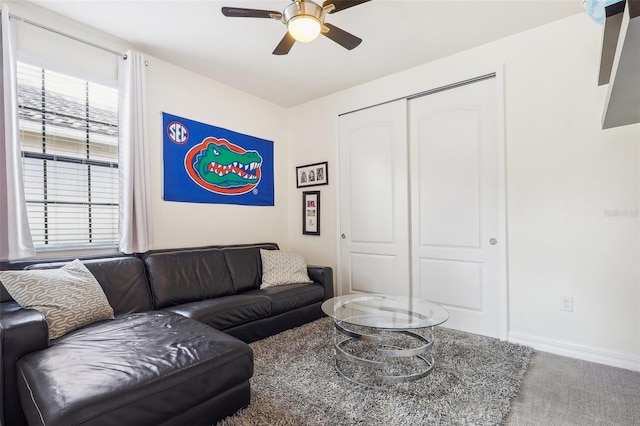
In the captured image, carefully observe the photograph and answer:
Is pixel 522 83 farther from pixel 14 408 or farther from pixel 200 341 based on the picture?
pixel 14 408

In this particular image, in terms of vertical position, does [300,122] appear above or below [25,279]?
above

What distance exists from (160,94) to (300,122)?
1794 millimetres

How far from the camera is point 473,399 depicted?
5.98 feet

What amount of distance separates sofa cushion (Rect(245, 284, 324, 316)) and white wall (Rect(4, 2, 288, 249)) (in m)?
0.98

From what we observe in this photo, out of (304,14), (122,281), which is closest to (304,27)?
(304,14)

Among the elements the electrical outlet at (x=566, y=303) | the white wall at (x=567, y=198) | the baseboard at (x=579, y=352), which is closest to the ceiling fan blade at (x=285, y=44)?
the white wall at (x=567, y=198)

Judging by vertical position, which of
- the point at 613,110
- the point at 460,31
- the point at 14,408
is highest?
the point at 460,31

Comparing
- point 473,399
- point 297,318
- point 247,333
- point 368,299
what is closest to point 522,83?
point 368,299

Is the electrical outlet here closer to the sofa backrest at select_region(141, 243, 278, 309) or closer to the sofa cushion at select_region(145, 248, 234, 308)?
the sofa backrest at select_region(141, 243, 278, 309)

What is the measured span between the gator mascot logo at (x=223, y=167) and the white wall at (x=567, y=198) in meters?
2.52

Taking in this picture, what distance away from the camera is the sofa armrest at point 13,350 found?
58.9 inches

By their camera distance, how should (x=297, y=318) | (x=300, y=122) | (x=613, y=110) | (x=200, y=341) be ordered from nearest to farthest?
(x=613, y=110)
(x=200, y=341)
(x=297, y=318)
(x=300, y=122)

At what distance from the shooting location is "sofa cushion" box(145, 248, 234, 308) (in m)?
2.67

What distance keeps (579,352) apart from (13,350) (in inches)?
141
